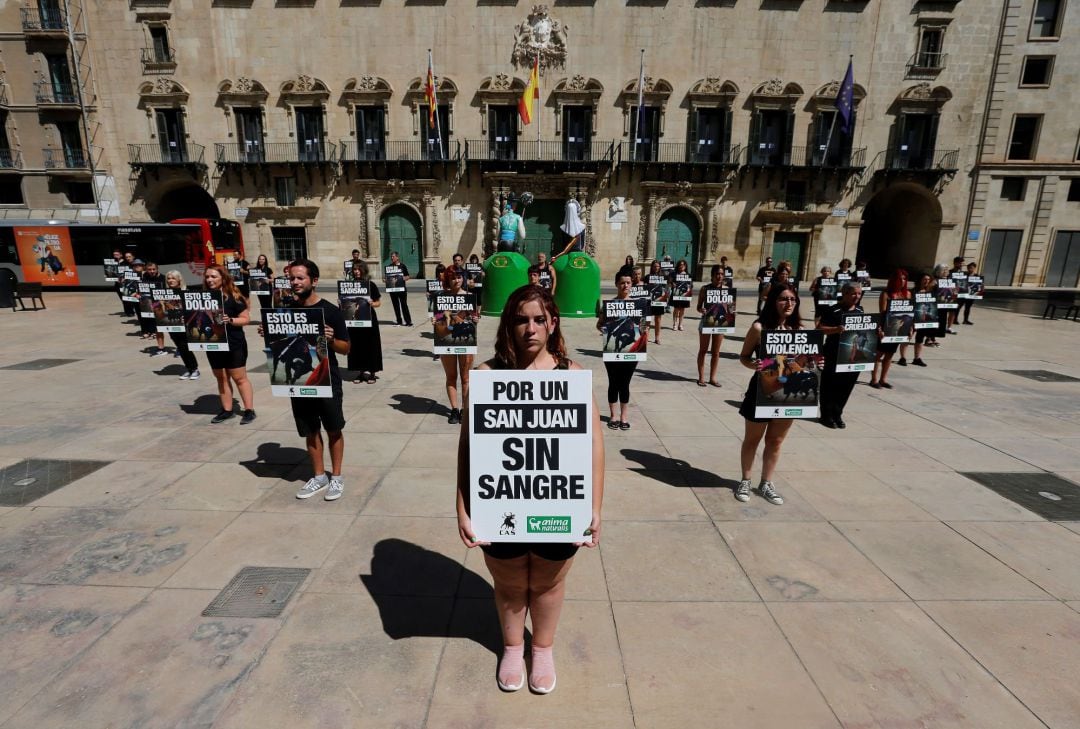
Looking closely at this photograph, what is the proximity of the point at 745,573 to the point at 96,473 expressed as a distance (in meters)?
5.96

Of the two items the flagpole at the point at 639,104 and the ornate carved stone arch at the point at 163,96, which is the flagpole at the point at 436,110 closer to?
the flagpole at the point at 639,104

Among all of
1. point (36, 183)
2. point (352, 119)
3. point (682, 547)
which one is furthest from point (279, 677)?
point (36, 183)

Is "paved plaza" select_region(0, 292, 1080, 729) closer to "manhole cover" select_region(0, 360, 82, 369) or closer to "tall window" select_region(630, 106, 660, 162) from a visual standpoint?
"manhole cover" select_region(0, 360, 82, 369)

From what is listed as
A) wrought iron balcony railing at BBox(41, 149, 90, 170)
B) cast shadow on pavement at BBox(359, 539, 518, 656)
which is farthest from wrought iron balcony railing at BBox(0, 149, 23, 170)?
cast shadow on pavement at BBox(359, 539, 518, 656)

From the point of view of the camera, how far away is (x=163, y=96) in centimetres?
2633

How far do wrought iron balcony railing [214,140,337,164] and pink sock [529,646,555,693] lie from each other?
28476mm

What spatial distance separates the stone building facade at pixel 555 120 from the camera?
2547 centimetres

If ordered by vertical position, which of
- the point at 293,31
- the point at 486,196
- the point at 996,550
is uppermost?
the point at 293,31

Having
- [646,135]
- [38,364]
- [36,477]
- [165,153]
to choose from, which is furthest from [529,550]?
[165,153]

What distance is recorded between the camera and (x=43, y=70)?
26.6 meters

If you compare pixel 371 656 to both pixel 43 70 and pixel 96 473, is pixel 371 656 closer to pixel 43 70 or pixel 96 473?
pixel 96 473

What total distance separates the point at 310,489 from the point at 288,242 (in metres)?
27.1

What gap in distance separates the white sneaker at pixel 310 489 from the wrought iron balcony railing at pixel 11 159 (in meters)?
35.2

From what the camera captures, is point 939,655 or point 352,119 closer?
point 939,655
